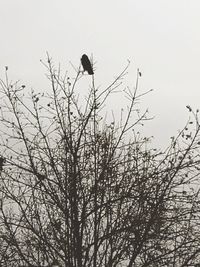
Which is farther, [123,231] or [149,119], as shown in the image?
[149,119]

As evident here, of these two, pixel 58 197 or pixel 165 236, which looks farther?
pixel 58 197

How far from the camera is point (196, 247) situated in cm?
684

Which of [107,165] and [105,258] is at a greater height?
[107,165]

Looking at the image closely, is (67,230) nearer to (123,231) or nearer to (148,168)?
(123,231)

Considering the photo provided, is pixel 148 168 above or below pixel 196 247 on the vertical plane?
above

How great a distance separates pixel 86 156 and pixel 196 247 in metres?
2.33

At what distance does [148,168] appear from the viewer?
7172 mm

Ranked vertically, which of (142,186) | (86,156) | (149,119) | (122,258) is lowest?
(122,258)

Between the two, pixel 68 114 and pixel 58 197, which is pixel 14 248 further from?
pixel 68 114

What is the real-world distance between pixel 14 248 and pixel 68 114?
2.46 m

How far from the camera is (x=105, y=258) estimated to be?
6.92m

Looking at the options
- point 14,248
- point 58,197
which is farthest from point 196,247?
point 14,248

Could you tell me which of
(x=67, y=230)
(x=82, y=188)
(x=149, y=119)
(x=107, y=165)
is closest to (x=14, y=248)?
(x=67, y=230)

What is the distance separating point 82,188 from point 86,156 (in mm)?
547
